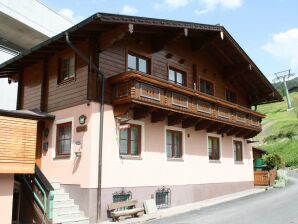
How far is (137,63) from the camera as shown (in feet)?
50.7

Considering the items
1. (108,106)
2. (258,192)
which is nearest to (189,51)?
(108,106)

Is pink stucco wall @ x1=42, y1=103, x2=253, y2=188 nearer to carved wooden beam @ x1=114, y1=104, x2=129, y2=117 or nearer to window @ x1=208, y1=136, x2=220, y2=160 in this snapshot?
carved wooden beam @ x1=114, y1=104, x2=129, y2=117

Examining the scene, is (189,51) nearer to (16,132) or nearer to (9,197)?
(16,132)

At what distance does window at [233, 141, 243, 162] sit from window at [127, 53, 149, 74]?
8.83m

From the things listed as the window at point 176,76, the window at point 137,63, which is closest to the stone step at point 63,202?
the window at point 137,63

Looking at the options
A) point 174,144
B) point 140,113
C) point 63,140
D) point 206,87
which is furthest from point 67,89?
point 206,87

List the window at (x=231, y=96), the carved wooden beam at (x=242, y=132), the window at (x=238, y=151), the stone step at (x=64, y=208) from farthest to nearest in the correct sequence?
the window at (x=238, y=151) < the window at (x=231, y=96) < the carved wooden beam at (x=242, y=132) < the stone step at (x=64, y=208)

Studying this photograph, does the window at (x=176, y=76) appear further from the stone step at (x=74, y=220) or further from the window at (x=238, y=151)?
the stone step at (x=74, y=220)

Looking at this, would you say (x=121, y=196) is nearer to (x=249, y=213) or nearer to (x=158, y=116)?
(x=158, y=116)

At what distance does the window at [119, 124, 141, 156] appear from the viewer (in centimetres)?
1411

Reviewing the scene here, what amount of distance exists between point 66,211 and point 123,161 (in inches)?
111

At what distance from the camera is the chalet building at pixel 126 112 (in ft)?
42.9

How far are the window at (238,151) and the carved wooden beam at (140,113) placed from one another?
9269 millimetres

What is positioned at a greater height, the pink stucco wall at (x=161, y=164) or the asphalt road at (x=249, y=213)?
the pink stucco wall at (x=161, y=164)
